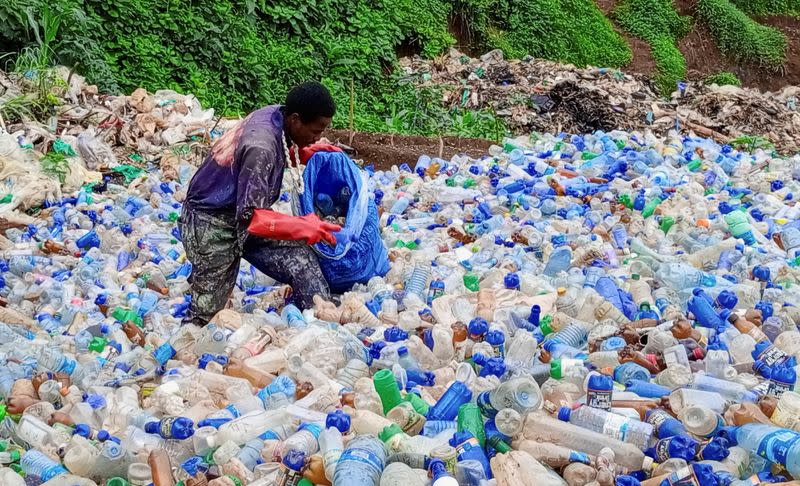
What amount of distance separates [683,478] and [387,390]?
108 cm

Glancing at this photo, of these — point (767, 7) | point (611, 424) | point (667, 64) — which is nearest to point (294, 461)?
point (611, 424)

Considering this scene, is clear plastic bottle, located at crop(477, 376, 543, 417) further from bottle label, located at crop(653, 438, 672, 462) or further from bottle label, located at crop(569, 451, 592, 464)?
bottle label, located at crop(653, 438, 672, 462)

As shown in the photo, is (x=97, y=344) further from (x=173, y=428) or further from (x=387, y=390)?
(x=387, y=390)

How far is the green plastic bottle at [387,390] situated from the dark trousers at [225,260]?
1387 millimetres

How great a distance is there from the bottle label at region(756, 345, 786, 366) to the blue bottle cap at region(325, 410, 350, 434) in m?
1.65

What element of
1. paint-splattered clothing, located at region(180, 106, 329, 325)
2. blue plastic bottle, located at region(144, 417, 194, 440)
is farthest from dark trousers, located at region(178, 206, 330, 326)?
blue plastic bottle, located at region(144, 417, 194, 440)

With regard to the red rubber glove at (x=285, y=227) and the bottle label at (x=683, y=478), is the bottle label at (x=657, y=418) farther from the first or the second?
the red rubber glove at (x=285, y=227)

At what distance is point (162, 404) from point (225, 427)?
0.47 m

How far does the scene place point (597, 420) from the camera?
265cm

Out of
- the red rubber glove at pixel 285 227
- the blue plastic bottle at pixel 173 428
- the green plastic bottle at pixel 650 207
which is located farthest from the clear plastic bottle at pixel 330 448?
the green plastic bottle at pixel 650 207

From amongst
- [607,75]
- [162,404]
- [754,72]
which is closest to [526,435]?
[162,404]

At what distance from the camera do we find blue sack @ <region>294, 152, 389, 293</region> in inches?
176

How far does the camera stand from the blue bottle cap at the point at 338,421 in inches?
104

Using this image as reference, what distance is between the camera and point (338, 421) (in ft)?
8.63
